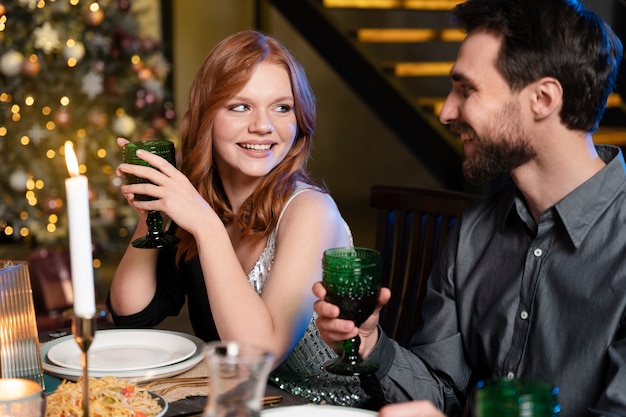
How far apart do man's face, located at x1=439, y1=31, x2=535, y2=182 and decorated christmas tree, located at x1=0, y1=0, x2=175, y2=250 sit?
399 cm

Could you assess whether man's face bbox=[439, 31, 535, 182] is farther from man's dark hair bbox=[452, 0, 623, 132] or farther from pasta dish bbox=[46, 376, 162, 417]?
pasta dish bbox=[46, 376, 162, 417]

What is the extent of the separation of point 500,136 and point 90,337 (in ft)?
3.10

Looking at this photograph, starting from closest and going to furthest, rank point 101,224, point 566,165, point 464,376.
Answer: point 566,165 < point 464,376 < point 101,224

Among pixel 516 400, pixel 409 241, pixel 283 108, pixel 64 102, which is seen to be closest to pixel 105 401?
pixel 516 400

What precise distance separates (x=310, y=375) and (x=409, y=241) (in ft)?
1.68

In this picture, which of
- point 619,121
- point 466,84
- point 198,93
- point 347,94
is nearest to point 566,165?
point 466,84

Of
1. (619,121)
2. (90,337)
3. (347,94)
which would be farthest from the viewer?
(347,94)

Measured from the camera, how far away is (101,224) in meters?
5.83

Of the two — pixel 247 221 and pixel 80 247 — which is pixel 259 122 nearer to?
pixel 247 221

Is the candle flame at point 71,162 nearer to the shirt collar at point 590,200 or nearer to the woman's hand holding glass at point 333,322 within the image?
the woman's hand holding glass at point 333,322

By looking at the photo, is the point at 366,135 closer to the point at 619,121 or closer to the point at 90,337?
the point at 619,121

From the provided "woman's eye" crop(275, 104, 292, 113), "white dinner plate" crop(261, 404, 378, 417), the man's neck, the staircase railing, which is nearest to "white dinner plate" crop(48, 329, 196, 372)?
"white dinner plate" crop(261, 404, 378, 417)

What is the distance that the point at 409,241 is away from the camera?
2459 millimetres

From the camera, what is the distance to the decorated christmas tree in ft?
17.5
